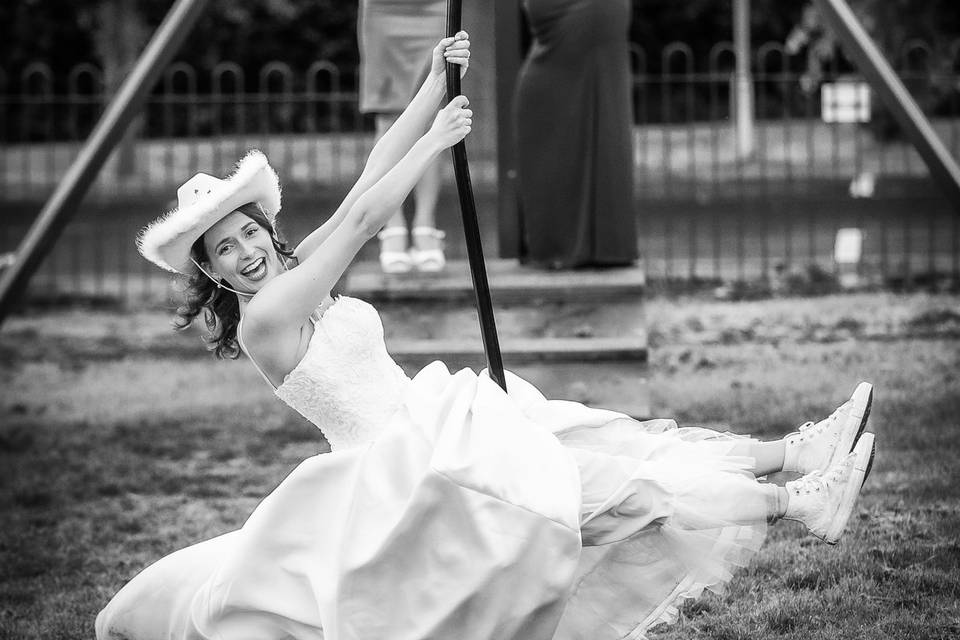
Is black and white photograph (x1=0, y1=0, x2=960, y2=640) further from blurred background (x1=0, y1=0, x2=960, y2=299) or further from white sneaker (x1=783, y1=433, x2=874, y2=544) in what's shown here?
blurred background (x1=0, y1=0, x2=960, y2=299)

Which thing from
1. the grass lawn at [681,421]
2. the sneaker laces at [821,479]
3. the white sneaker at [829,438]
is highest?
the white sneaker at [829,438]

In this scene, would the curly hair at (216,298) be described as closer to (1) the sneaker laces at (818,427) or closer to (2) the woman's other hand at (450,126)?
(2) the woman's other hand at (450,126)

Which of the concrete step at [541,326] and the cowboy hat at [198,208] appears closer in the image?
the cowboy hat at [198,208]

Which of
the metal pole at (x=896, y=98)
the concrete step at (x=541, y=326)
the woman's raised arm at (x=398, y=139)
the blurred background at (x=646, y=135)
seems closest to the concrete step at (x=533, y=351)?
the concrete step at (x=541, y=326)

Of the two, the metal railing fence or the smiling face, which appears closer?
the smiling face

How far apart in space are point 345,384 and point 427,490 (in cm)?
40

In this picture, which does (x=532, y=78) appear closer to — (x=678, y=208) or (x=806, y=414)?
(x=806, y=414)

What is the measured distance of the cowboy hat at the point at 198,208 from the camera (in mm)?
3008

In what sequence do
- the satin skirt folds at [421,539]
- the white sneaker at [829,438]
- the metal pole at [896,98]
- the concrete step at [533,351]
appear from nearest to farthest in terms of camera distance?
the satin skirt folds at [421,539] < the white sneaker at [829,438] < the concrete step at [533,351] < the metal pole at [896,98]

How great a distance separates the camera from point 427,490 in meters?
2.73

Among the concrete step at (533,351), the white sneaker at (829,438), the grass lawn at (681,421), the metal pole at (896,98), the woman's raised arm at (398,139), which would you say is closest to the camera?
the white sneaker at (829,438)

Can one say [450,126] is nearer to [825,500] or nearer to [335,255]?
[335,255]

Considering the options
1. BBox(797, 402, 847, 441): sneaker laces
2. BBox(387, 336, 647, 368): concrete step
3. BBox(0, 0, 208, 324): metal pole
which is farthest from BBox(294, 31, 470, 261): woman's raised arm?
BBox(0, 0, 208, 324): metal pole

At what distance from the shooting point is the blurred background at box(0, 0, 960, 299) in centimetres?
1034
